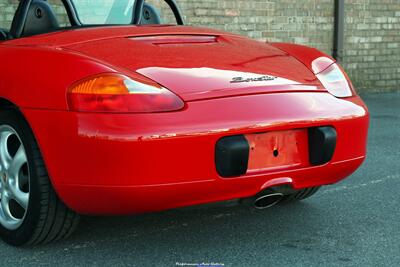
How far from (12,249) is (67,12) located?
5.44ft

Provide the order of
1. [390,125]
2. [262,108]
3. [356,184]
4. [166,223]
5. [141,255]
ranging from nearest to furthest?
[262,108]
[141,255]
[166,223]
[356,184]
[390,125]

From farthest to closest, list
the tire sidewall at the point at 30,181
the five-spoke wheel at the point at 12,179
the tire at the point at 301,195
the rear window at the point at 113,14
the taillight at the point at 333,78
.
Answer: the rear window at the point at 113,14 → the tire at the point at 301,195 → the taillight at the point at 333,78 → the five-spoke wheel at the point at 12,179 → the tire sidewall at the point at 30,181

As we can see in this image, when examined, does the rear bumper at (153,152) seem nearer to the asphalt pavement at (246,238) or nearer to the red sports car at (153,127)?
the red sports car at (153,127)

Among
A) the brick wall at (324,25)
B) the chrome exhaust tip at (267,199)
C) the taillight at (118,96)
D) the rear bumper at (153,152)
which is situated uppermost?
the taillight at (118,96)

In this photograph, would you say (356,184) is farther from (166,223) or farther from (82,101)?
(82,101)

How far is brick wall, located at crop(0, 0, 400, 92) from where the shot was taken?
9.85 metres

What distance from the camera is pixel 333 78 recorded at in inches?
133

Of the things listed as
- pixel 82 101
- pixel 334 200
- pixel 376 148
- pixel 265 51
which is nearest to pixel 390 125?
pixel 376 148

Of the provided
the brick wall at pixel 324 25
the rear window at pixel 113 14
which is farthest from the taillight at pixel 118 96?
the brick wall at pixel 324 25

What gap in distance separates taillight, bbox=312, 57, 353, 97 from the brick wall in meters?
5.98

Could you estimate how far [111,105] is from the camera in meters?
2.71

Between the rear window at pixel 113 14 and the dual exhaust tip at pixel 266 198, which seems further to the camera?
the rear window at pixel 113 14

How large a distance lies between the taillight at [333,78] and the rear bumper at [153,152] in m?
0.37

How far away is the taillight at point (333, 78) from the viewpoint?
3.30 meters
